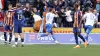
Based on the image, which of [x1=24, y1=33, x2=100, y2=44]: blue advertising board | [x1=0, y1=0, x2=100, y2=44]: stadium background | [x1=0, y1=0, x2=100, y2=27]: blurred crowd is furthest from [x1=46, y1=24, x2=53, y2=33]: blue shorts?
[x1=0, y1=0, x2=100, y2=27]: blurred crowd

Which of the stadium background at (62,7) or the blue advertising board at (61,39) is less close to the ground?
the stadium background at (62,7)

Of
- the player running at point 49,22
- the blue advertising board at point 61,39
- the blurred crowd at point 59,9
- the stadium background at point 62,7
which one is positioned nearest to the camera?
the blue advertising board at point 61,39

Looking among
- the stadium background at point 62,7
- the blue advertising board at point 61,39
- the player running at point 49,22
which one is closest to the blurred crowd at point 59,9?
the stadium background at point 62,7

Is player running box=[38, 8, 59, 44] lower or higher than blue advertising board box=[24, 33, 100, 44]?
higher

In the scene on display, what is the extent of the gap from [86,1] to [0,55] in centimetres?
1324

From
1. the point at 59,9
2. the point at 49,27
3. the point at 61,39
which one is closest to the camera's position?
the point at 61,39

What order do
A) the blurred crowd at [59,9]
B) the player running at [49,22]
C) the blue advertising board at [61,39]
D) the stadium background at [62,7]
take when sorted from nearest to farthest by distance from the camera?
the blue advertising board at [61,39] → the player running at [49,22] → the stadium background at [62,7] → the blurred crowd at [59,9]

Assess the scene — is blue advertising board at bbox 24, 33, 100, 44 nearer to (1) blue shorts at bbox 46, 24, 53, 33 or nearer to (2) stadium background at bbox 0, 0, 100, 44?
(1) blue shorts at bbox 46, 24, 53, 33

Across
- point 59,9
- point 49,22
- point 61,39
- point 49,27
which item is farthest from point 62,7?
point 61,39

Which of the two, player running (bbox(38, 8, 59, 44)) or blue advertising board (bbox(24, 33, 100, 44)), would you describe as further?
player running (bbox(38, 8, 59, 44))

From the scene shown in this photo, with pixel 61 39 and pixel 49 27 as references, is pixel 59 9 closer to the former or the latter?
pixel 49 27

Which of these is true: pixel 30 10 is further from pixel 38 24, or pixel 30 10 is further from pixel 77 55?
pixel 77 55

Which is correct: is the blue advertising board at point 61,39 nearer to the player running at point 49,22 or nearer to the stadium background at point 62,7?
the player running at point 49,22

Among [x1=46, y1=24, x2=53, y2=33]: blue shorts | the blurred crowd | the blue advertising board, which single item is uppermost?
the blurred crowd
